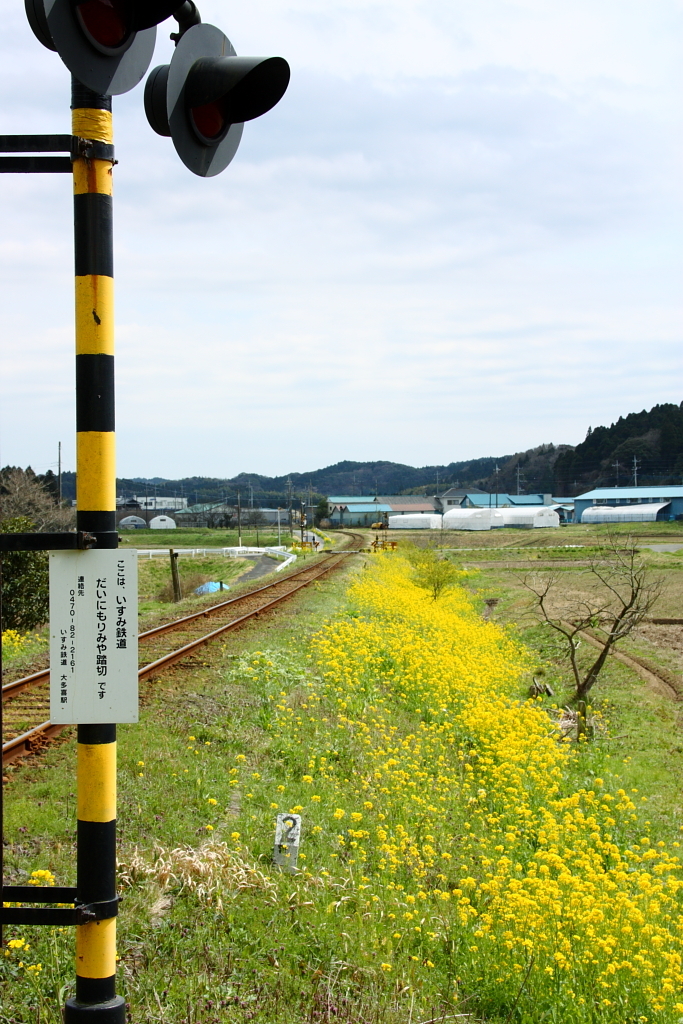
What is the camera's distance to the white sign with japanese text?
7.65 ft

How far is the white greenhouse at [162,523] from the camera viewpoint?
104m

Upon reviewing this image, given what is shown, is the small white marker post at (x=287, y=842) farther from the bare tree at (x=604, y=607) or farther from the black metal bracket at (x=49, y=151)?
the bare tree at (x=604, y=607)

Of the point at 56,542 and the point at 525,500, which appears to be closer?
the point at 56,542

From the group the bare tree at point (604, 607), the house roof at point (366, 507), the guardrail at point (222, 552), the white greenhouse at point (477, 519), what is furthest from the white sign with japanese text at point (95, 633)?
the house roof at point (366, 507)

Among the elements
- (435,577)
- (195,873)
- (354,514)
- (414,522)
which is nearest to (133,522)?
(354,514)

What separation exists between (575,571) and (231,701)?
34.3m

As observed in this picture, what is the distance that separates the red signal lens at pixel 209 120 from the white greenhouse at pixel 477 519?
96.0 m

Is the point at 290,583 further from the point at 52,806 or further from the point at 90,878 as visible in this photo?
the point at 90,878

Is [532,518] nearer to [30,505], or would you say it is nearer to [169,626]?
[30,505]

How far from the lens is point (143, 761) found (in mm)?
6133

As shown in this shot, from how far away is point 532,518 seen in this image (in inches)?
3809

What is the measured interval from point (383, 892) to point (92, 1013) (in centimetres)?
303

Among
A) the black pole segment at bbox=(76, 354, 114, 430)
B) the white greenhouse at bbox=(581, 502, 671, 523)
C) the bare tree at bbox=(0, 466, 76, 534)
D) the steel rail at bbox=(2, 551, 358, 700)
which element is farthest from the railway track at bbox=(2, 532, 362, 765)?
the white greenhouse at bbox=(581, 502, 671, 523)

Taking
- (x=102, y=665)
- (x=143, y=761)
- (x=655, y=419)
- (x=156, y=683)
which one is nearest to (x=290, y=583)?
(x=156, y=683)
